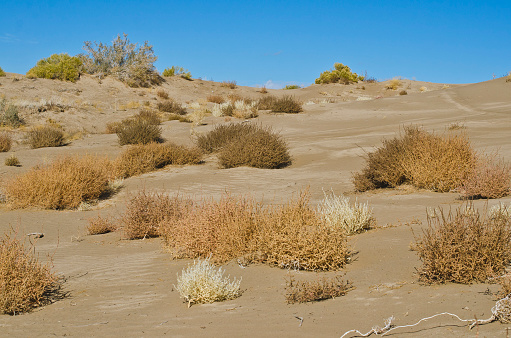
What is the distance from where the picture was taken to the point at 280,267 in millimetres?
6523

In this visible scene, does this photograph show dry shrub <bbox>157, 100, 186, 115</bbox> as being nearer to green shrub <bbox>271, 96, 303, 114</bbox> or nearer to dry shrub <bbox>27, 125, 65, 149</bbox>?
green shrub <bbox>271, 96, 303, 114</bbox>

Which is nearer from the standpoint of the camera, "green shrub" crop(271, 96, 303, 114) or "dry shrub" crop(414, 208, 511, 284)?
"dry shrub" crop(414, 208, 511, 284)

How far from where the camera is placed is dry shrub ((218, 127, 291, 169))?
16938mm

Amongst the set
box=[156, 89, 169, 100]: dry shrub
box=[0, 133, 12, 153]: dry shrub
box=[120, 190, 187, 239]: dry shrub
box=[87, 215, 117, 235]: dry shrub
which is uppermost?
box=[156, 89, 169, 100]: dry shrub

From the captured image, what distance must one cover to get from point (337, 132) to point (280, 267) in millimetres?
18474

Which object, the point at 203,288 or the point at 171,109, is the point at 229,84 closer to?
the point at 171,109

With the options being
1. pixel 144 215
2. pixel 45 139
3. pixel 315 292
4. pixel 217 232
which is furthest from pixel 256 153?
pixel 315 292

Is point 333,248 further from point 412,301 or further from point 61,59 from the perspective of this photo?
point 61,59

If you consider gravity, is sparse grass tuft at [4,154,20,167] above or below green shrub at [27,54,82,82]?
below

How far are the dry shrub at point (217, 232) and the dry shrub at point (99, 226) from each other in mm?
3116

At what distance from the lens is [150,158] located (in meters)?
17.3

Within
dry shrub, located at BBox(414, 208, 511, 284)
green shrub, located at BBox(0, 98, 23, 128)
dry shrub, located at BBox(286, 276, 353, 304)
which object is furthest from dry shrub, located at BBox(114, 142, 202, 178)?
dry shrub, located at BBox(414, 208, 511, 284)

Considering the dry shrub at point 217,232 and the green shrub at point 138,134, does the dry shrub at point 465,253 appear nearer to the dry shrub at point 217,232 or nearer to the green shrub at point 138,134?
the dry shrub at point 217,232

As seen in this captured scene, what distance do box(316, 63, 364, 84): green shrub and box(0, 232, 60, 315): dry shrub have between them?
51685 millimetres
